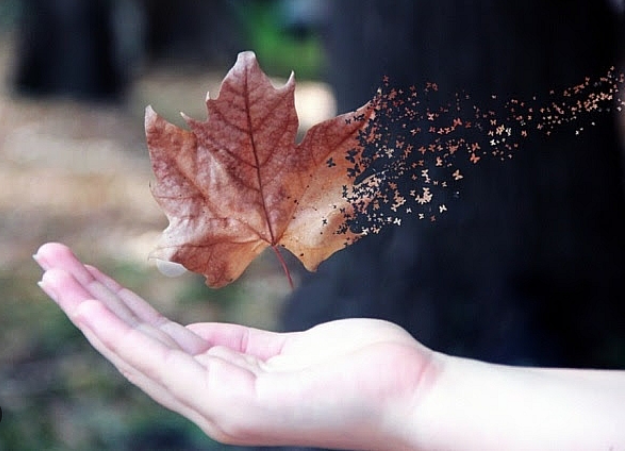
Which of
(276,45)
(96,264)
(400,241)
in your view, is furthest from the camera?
(276,45)

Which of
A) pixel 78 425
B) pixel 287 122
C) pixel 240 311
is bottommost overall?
pixel 78 425

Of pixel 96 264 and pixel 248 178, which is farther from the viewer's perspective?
pixel 96 264

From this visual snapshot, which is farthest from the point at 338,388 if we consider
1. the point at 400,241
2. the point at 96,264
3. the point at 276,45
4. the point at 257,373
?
the point at 276,45

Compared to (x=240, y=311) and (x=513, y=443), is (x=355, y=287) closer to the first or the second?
(x=513, y=443)

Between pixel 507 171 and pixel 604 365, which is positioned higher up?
pixel 507 171

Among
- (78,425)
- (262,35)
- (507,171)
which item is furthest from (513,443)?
(262,35)

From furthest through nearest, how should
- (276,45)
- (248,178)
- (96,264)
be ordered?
(276,45)
(96,264)
(248,178)

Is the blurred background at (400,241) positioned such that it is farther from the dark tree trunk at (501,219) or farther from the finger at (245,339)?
the finger at (245,339)

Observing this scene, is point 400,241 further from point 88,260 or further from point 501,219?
point 88,260
